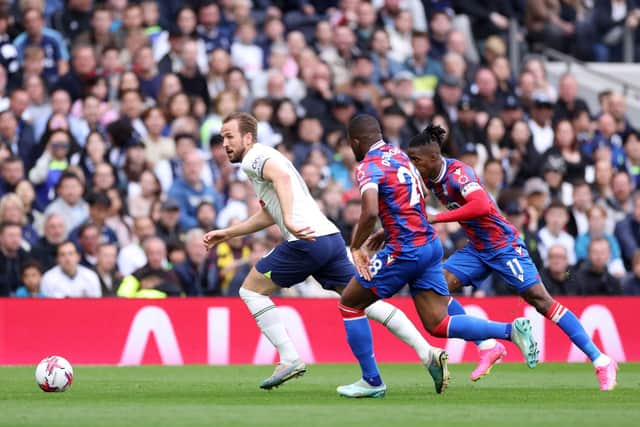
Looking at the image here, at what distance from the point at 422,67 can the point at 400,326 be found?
10952 mm

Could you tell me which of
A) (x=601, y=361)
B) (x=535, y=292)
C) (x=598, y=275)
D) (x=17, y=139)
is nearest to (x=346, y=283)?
(x=535, y=292)

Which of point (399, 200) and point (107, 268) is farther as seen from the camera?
point (107, 268)

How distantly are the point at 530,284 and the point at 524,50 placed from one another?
1332cm

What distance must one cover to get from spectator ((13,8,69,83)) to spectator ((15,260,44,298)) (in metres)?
3.52

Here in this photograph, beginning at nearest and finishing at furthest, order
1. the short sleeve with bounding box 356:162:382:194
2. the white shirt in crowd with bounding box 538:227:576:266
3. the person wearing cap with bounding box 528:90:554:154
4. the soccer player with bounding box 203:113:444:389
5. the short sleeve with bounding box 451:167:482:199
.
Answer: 1. the short sleeve with bounding box 356:162:382:194
2. the soccer player with bounding box 203:113:444:389
3. the short sleeve with bounding box 451:167:482:199
4. the white shirt in crowd with bounding box 538:227:576:266
5. the person wearing cap with bounding box 528:90:554:154

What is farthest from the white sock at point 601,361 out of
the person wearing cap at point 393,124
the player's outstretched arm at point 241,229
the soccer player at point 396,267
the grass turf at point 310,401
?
the person wearing cap at point 393,124

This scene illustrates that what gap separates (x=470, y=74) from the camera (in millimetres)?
22844

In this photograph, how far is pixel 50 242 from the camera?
57.0ft

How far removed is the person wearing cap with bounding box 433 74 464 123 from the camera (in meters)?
21.4

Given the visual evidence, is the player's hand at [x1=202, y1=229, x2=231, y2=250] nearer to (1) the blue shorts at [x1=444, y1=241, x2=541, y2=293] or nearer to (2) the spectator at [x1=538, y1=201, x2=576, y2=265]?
(1) the blue shorts at [x1=444, y1=241, x2=541, y2=293]

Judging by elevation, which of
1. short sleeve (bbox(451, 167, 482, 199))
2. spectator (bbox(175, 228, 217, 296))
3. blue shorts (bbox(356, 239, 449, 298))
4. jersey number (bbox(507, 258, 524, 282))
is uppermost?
short sleeve (bbox(451, 167, 482, 199))

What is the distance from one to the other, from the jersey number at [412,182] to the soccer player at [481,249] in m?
0.57

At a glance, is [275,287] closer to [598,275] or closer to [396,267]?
[396,267]

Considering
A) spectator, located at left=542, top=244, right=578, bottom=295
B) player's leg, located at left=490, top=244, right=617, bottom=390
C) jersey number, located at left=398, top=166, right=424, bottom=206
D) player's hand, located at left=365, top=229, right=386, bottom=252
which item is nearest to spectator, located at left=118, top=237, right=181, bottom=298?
spectator, located at left=542, top=244, right=578, bottom=295
